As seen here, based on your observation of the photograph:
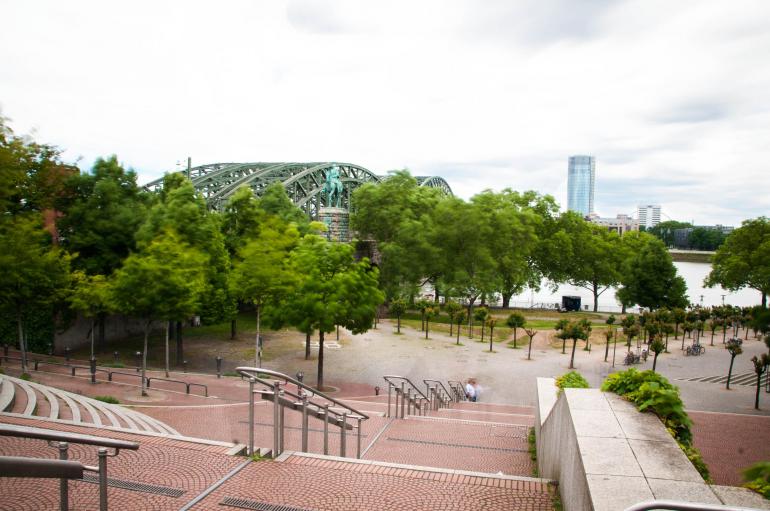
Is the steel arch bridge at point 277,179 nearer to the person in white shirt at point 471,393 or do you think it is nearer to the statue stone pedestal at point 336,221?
the statue stone pedestal at point 336,221

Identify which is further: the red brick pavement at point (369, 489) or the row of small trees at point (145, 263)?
the row of small trees at point (145, 263)

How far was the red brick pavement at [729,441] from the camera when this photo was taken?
12.4 metres

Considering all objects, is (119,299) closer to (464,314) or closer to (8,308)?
(8,308)

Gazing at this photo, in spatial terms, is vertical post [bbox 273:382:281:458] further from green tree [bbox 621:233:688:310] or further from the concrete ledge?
green tree [bbox 621:233:688:310]

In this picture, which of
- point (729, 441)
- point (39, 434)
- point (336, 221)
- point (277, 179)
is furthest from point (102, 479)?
point (277, 179)

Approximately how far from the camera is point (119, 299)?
18625mm

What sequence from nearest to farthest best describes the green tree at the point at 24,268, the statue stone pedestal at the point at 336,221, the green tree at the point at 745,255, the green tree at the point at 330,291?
the green tree at the point at 24,268 → the green tree at the point at 330,291 → the green tree at the point at 745,255 → the statue stone pedestal at the point at 336,221

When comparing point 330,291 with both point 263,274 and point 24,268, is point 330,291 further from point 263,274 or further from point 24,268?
point 24,268

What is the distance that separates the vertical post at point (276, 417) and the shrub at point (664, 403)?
13.9ft

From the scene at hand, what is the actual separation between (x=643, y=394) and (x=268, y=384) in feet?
14.8

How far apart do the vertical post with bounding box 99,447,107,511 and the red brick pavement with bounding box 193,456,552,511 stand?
3.00ft

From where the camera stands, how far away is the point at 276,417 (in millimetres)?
7078

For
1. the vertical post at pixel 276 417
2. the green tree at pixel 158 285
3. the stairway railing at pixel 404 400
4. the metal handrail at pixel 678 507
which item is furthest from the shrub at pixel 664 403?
the green tree at pixel 158 285

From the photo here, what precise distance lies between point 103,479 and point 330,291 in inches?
606
